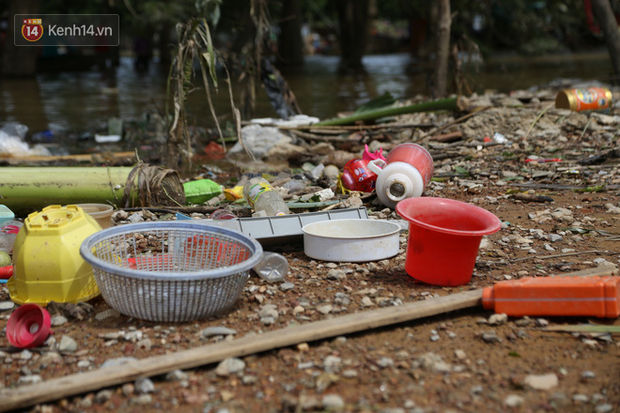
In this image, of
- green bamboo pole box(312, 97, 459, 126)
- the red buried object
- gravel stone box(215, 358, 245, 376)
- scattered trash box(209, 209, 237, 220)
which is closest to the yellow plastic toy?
the red buried object

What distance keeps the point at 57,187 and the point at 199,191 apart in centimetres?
96

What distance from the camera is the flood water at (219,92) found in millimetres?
9602

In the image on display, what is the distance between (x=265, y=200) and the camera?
395cm

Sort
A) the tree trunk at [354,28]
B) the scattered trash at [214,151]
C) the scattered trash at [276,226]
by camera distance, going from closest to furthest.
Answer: the scattered trash at [276,226], the scattered trash at [214,151], the tree trunk at [354,28]

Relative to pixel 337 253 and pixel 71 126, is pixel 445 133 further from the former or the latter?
pixel 71 126

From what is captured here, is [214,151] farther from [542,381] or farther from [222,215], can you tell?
[542,381]

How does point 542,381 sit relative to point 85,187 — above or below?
below

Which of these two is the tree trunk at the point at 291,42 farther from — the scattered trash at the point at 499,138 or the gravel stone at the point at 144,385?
the gravel stone at the point at 144,385

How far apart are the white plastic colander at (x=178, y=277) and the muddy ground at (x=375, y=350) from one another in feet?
0.28

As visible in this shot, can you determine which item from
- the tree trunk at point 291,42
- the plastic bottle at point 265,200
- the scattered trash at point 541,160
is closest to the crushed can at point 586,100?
the scattered trash at point 541,160

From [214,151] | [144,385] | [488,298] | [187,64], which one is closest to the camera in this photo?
[144,385]

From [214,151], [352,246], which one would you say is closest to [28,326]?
[352,246]

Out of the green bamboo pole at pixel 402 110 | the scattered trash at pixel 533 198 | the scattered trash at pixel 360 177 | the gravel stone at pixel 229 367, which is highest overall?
the green bamboo pole at pixel 402 110

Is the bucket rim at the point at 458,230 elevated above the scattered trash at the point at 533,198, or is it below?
above
